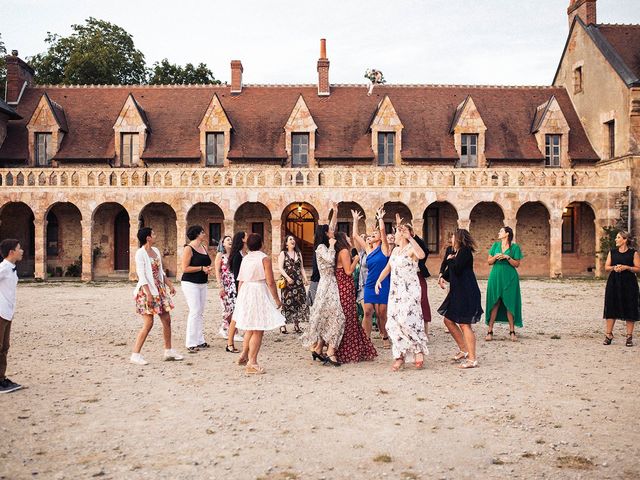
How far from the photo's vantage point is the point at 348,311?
327 inches

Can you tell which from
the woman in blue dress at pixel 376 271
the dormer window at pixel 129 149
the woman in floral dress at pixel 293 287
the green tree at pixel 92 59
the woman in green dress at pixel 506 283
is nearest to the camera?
the woman in blue dress at pixel 376 271

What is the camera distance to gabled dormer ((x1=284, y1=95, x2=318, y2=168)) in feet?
88.6

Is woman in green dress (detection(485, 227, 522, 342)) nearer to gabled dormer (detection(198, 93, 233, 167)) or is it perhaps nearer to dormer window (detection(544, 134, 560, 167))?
gabled dormer (detection(198, 93, 233, 167))

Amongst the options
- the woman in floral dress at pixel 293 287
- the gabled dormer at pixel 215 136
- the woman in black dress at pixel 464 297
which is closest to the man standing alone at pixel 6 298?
the woman in floral dress at pixel 293 287

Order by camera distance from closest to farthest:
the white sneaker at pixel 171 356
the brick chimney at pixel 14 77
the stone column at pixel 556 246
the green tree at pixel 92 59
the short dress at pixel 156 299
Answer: the short dress at pixel 156 299, the white sneaker at pixel 171 356, the stone column at pixel 556 246, the brick chimney at pixel 14 77, the green tree at pixel 92 59

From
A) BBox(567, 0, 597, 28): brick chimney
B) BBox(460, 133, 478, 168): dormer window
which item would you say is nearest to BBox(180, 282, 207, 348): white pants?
BBox(460, 133, 478, 168): dormer window

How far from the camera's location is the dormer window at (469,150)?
27.5 m

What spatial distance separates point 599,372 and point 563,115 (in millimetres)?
23423

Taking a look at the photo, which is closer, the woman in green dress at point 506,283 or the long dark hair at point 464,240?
the long dark hair at point 464,240

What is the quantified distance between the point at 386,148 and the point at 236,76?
31.0 feet

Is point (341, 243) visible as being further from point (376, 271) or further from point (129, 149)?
point (129, 149)

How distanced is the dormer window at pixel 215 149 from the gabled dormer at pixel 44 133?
24.9ft

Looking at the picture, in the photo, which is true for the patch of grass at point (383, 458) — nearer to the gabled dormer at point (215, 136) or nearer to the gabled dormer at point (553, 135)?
the gabled dormer at point (215, 136)

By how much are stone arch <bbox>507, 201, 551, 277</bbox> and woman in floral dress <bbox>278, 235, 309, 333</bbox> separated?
62.1 ft
